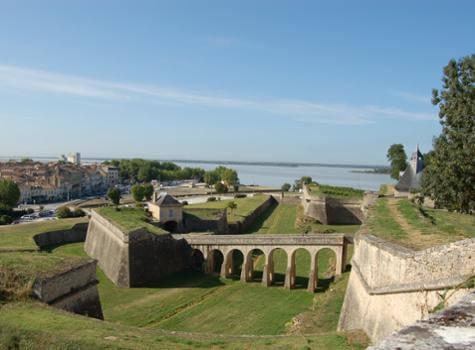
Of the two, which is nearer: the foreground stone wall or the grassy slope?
the foreground stone wall

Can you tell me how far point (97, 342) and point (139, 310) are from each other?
35.8ft

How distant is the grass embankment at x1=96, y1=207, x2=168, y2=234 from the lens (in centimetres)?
2801

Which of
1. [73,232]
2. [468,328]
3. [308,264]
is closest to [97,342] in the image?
[468,328]

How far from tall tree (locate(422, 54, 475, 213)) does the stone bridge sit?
314 inches

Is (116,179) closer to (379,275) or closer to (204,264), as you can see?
(204,264)

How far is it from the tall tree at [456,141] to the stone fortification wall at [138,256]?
16.3 m

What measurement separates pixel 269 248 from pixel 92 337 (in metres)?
16.2

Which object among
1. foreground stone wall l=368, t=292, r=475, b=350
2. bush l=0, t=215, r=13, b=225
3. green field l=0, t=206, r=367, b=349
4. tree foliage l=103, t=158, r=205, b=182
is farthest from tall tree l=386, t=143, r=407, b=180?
tree foliage l=103, t=158, r=205, b=182

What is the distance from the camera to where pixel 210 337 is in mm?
12555

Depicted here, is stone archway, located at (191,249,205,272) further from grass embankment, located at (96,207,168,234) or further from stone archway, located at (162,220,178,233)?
stone archway, located at (162,220,178,233)

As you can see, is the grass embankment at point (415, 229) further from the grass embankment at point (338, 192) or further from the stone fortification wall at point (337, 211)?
the grass embankment at point (338, 192)

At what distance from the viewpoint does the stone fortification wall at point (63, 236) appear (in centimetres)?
3372

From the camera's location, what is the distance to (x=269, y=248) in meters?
26.1

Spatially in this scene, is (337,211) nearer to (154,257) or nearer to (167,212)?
(167,212)
